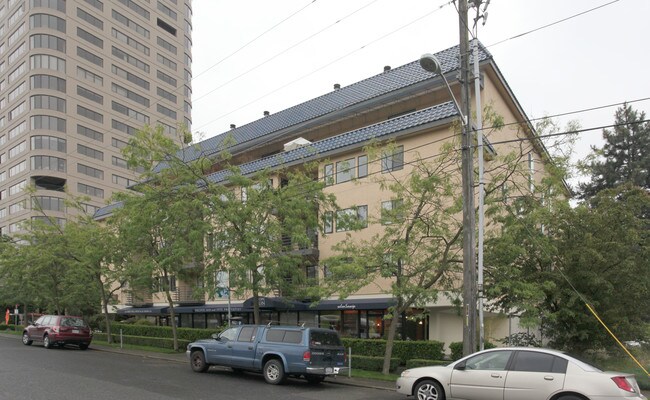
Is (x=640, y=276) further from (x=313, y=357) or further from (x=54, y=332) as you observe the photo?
(x=54, y=332)

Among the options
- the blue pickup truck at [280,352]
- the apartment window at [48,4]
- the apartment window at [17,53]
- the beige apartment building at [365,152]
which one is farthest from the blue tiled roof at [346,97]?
the apartment window at [17,53]

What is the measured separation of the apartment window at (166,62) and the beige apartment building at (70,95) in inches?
15.9

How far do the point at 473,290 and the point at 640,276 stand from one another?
211 inches

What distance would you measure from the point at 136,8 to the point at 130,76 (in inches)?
431

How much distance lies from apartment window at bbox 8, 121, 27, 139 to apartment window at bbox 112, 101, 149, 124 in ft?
37.8

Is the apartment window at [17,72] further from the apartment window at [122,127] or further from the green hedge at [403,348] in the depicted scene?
the green hedge at [403,348]

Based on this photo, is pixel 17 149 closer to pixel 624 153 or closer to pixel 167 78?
pixel 167 78

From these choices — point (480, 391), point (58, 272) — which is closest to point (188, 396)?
point (480, 391)

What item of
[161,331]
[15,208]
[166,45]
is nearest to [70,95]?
[15,208]

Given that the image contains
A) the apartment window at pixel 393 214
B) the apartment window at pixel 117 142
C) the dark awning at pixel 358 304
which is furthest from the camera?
the apartment window at pixel 117 142

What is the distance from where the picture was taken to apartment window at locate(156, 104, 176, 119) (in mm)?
83750

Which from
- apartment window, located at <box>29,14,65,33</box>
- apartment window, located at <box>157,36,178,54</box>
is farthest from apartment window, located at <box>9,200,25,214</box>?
apartment window, located at <box>157,36,178,54</box>

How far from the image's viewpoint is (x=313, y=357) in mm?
14484

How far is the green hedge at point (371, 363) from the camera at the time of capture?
18609 millimetres
